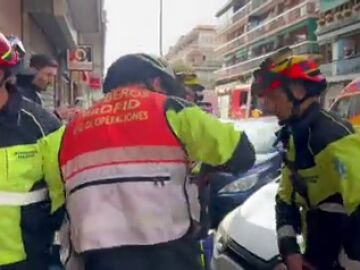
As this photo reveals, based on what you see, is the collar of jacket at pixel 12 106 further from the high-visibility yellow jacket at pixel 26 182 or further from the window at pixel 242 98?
the window at pixel 242 98

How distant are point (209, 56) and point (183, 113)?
116939 mm

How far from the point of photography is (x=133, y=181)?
297 centimetres

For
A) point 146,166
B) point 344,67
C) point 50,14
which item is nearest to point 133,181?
point 146,166

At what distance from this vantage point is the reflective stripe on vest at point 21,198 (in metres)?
3.15

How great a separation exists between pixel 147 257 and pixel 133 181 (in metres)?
0.30

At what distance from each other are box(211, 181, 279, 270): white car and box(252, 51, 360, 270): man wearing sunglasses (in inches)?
20.4

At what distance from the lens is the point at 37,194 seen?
10.6 ft

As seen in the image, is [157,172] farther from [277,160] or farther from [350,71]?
[350,71]

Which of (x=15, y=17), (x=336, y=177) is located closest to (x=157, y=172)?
(x=336, y=177)

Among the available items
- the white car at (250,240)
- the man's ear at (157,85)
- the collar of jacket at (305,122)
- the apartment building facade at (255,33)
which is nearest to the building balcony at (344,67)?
the apartment building facade at (255,33)

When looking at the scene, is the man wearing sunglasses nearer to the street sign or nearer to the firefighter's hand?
the firefighter's hand

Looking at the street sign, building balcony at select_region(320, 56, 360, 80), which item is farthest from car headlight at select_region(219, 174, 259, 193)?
building balcony at select_region(320, 56, 360, 80)

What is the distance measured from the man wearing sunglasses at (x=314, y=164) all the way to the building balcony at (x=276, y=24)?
197 ft

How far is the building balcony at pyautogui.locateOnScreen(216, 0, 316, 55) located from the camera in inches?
2499
